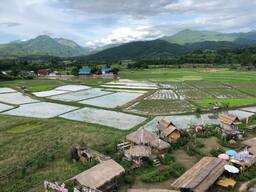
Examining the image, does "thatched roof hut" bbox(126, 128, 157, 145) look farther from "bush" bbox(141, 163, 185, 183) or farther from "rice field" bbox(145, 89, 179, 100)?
"rice field" bbox(145, 89, 179, 100)

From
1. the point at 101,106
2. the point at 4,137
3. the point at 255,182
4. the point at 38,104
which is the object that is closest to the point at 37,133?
the point at 4,137

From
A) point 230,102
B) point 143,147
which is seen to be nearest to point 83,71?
point 230,102

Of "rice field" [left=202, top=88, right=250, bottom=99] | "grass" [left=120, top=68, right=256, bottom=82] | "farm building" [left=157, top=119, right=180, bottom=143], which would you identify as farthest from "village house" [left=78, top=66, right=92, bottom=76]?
"farm building" [left=157, top=119, right=180, bottom=143]

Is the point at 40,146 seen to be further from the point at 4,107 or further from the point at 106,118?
the point at 4,107

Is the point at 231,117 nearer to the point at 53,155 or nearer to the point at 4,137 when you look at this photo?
the point at 53,155

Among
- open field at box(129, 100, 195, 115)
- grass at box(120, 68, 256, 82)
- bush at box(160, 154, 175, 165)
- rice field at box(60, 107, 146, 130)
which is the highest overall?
grass at box(120, 68, 256, 82)
